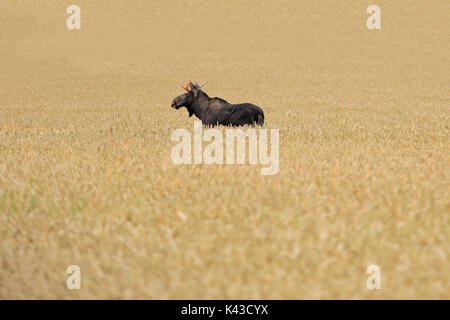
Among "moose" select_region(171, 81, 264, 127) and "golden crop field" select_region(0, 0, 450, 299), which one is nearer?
"golden crop field" select_region(0, 0, 450, 299)

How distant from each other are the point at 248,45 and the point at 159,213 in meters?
42.7

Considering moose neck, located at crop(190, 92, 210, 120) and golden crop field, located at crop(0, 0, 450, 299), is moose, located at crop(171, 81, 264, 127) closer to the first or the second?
moose neck, located at crop(190, 92, 210, 120)

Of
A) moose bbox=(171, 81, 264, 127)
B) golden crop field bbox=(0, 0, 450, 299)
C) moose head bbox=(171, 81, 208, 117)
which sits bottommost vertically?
golden crop field bbox=(0, 0, 450, 299)

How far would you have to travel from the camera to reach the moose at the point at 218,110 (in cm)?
1233

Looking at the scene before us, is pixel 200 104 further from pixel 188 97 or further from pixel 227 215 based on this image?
pixel 227 215

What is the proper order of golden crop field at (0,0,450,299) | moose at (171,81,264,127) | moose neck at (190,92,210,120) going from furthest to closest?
moose neck at (190,92,210,120)
moose at (171,81,264,127)
golden crop field at (0,0,450,299)

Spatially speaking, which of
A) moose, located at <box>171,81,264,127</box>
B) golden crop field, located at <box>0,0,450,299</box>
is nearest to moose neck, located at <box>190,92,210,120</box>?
moose, located at <box>171,81,264,127</box>

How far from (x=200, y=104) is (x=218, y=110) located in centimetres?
64

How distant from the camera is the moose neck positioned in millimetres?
13148

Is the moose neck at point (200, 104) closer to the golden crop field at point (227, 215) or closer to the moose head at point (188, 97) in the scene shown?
the moose head at point (188, 97)

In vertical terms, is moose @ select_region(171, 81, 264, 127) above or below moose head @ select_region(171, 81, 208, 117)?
below

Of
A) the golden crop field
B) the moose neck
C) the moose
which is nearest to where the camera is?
the golden crop field

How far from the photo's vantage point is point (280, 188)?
5562mm
